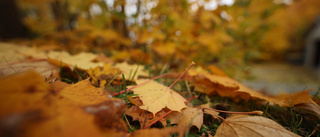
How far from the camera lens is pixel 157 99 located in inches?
21.4

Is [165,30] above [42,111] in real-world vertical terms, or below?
above

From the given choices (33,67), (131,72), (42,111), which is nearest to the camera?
(42,111)

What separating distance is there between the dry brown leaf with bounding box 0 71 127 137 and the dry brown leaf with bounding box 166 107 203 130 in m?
0.27

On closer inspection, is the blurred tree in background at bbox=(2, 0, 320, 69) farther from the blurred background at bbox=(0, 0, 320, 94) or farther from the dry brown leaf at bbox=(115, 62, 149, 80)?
the dry brown leaf at bbox=(115, 62, 149, 80)

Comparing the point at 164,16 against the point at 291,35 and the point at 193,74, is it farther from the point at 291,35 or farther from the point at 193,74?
the point at 291,35

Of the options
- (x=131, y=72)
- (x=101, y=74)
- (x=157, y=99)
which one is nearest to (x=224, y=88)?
(x=157, y=99)

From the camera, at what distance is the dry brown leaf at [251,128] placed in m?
0.45

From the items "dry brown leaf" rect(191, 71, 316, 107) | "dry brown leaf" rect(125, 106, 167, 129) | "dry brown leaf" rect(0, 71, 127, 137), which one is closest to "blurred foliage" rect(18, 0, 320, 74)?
"dry brown leaf" rect(191, 71, 316, 107)

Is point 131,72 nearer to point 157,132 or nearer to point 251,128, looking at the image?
point 157,132

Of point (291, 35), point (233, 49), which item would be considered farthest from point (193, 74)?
point (291, 35)

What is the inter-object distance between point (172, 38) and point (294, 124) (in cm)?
152

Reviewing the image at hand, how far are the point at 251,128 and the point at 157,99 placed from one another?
0.32 m

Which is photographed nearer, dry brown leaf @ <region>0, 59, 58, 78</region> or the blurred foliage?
dry brown leaf @ <region>0, 59, 58, 78</region>

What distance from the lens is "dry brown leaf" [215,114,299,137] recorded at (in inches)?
17.6
